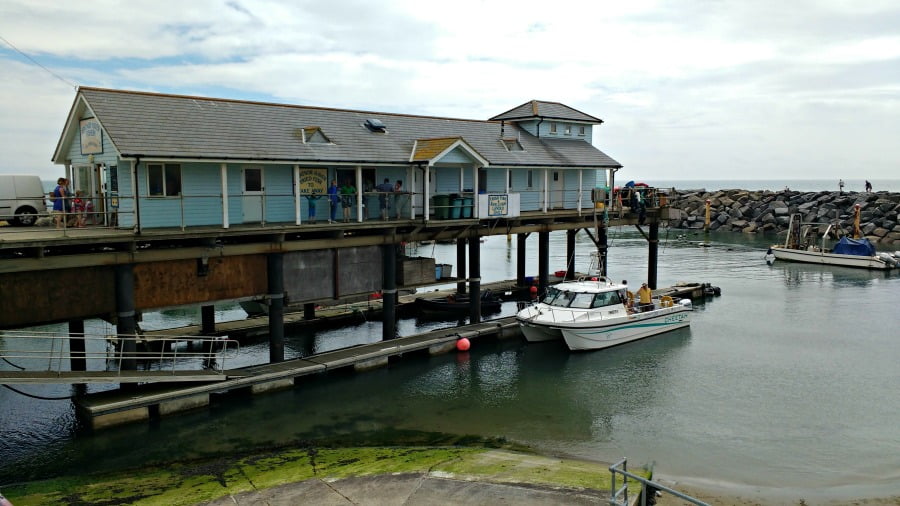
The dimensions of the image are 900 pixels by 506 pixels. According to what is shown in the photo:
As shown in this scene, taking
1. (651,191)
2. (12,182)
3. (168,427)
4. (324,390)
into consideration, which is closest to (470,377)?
(324,390)

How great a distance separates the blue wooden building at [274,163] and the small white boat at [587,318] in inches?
183

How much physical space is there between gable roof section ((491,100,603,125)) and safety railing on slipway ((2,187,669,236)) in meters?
5.33

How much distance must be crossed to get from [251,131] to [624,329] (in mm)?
18932

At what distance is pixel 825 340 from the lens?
3378 cm

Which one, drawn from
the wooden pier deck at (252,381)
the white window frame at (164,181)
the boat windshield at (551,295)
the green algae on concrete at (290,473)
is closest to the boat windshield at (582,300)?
the boat windshield at (551,295)

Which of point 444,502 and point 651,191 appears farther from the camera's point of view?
point 651,191

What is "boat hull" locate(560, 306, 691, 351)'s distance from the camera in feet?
100

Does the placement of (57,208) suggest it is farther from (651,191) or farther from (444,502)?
(651,191)

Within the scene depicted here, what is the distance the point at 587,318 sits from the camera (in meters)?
30.9

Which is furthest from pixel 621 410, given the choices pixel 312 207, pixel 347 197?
pixel 312 207

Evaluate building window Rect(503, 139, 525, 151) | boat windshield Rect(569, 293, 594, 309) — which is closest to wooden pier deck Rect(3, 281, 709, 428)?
boat windshield Rect(569, 293, 594, 309)

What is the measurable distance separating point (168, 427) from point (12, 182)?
34.5 feet

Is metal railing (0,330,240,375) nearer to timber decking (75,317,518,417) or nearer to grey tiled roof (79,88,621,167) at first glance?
timber decking (75,317,518,417)

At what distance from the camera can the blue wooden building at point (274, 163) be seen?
2242 cm
